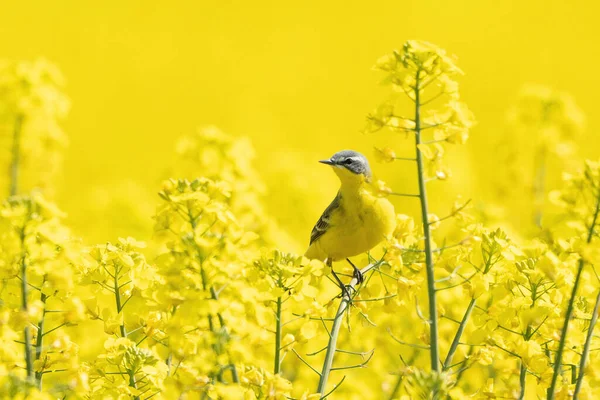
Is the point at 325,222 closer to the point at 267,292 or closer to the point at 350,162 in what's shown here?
the point at 350,162

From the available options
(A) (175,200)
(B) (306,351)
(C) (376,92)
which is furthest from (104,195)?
(C) (376,92)

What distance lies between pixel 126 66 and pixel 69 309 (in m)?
13.3

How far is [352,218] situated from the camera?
3.61m

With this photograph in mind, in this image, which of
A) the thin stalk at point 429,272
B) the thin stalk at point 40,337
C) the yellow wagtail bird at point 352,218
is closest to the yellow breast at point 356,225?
the yellow wagtail bird at point 352,218

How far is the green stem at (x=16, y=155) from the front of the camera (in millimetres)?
5434

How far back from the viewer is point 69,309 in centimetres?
250

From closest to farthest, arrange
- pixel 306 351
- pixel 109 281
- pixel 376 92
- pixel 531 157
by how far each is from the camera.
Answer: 1. pixel 109 281
2. pixel 306 351
3. pixel 531 157
4. pixel 376 92

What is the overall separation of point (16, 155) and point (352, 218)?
9.93 ft

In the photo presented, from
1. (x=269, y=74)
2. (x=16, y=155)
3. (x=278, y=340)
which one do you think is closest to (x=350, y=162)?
(x=278, y=340)

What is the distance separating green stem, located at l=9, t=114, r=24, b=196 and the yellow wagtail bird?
246 cm

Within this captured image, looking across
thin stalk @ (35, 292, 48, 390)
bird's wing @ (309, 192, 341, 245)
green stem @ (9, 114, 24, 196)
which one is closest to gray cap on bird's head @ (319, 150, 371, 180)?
bird's wing @ (309, 192, 341, 245)

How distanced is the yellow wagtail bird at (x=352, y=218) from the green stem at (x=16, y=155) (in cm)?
246

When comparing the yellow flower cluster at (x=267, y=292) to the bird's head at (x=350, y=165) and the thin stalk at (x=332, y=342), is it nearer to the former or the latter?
the thin stalk at (x=332, y=342)

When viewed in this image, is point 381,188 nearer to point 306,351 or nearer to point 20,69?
point 306,351
